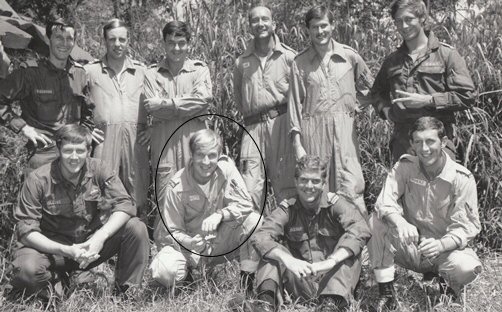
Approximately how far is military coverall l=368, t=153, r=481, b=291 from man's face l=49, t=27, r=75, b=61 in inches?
103

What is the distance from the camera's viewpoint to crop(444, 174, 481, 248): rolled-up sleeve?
14.4 feet

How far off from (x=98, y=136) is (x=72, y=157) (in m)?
0.85

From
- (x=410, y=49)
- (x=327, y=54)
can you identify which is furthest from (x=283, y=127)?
(x=410, y=49)

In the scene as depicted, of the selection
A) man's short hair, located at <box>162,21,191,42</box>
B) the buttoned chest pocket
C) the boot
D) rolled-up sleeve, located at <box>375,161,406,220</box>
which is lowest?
the boot

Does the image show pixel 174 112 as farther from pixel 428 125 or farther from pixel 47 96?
pixel 428 125

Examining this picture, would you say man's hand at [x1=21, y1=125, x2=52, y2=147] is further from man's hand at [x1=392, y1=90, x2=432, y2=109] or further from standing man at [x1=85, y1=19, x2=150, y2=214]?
man's hand at [x1=392, y1=90, x2=432, y2=109]

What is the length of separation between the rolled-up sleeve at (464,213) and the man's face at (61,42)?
9.93 feet

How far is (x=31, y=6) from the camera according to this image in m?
11.1

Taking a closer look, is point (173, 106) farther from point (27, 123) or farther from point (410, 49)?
point (410, 49)

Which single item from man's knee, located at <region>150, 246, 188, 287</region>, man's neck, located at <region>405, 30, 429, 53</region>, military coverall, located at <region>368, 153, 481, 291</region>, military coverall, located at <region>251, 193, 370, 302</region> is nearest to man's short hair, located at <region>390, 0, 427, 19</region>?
man's neck, located at <region>405, 30, 429, 53</region>

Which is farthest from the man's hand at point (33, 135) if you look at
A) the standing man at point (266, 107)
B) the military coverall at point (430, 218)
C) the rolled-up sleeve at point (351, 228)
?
the military coverall at point (430, 218)

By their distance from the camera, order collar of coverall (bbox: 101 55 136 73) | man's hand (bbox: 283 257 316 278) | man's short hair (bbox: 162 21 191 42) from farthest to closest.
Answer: collar of coverall (bbox: 101 55 136 73)
man's short hair (bbox: 162 21 191 42)
man's hand (bbox: 283 257 316 278)

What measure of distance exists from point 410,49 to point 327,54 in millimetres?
627

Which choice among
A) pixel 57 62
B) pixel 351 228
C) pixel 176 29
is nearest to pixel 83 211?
pixel 57 62
